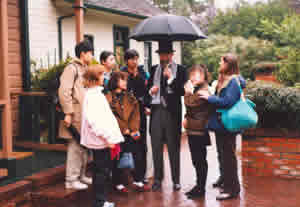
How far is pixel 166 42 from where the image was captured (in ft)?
17.8

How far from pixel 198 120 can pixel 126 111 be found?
96 cm

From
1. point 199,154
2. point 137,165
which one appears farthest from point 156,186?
point 199,154

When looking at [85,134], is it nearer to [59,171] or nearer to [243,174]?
[59,171]

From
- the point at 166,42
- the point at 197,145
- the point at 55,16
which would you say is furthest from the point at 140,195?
the point at 55,16

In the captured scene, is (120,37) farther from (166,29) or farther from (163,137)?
(163,137)

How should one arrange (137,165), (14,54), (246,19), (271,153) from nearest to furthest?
(137,165)
(271,153)
(14,54)
(246,19)

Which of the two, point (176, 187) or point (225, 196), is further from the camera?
point (176, 187)

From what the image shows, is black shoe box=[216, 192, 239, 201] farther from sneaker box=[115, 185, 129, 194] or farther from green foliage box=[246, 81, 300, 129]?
green foliage box=[246, 81, 300, 129]

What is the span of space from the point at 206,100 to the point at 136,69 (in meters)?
1.20

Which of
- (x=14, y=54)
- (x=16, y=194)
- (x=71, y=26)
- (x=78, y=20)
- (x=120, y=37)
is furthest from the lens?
(x=120, y=37)

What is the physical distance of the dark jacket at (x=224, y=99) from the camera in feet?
15.6

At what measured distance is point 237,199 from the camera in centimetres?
497

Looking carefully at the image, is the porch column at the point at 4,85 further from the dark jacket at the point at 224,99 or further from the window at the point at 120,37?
the window at the point at 120,37

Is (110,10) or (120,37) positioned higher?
(110,10)
